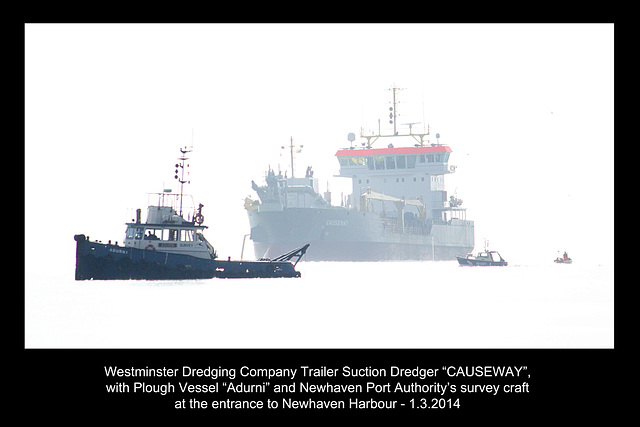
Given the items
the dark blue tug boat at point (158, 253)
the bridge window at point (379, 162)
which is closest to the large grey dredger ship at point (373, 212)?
the bridge window at point (379, 162)

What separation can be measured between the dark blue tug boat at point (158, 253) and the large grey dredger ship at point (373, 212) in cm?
5140

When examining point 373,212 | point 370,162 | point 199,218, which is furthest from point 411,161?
point 199,218

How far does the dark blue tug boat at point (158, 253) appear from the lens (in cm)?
5300

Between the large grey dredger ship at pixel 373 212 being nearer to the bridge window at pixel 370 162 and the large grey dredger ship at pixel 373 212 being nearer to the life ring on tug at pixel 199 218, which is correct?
the bridge window at pixel 370 162

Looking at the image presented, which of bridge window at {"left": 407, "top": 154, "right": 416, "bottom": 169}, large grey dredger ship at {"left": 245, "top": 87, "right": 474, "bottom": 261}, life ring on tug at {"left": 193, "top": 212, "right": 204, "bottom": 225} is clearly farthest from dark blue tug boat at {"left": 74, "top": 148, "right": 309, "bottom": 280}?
bridge window at {"left": 407, "top": 154, "right": 416, "bottom": 169}

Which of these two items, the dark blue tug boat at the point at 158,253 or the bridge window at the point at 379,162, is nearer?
the dark blue tug boat at the point at 158,253

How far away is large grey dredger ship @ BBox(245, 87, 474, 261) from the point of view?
108312 mm

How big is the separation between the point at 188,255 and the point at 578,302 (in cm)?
1967

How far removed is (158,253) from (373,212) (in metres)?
61.4

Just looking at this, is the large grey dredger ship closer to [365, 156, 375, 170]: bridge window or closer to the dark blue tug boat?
[365, 156, 375, 170]: bridge window

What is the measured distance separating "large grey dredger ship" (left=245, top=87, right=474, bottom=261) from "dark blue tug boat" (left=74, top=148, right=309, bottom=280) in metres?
51.4

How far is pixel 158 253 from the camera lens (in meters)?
53.8
